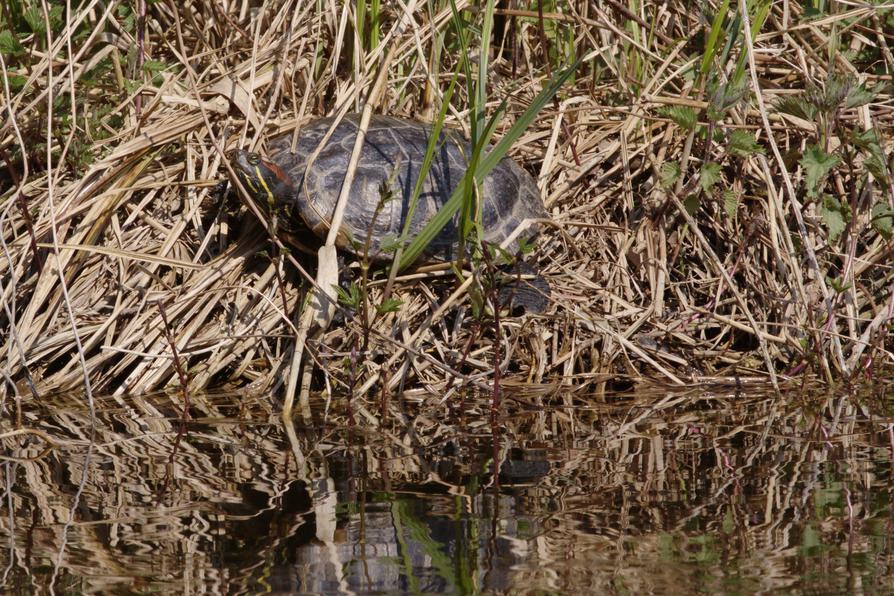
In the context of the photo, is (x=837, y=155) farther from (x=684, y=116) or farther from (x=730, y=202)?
(x=684, y=116)

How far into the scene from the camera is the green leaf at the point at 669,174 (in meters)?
3.86

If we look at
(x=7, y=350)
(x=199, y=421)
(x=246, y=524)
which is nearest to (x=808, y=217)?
(x=199, y=421)

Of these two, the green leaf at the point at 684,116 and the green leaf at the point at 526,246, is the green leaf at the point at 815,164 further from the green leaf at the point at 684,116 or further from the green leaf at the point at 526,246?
the green leaf at the point at 526,246

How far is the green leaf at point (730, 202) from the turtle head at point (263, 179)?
176 cm

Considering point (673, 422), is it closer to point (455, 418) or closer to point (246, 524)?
point (455, 418)

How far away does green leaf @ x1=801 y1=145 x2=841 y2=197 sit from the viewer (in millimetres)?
3766

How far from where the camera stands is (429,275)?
3.87 metres

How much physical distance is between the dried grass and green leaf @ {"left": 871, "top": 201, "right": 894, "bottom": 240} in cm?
11

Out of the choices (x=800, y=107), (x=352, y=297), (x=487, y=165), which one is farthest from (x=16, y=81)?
(x=800, y=107)

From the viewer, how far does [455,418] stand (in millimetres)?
3160

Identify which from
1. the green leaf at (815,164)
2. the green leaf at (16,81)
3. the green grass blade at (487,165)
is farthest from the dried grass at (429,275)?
the green grass blade at (487,165)

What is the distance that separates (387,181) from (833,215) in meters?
1.78

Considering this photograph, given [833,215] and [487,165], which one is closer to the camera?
[487,165]

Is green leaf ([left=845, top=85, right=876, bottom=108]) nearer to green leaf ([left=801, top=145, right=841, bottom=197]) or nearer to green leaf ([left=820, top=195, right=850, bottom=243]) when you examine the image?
green leaf ([left=801, top=145, right=841, bottom=197])
